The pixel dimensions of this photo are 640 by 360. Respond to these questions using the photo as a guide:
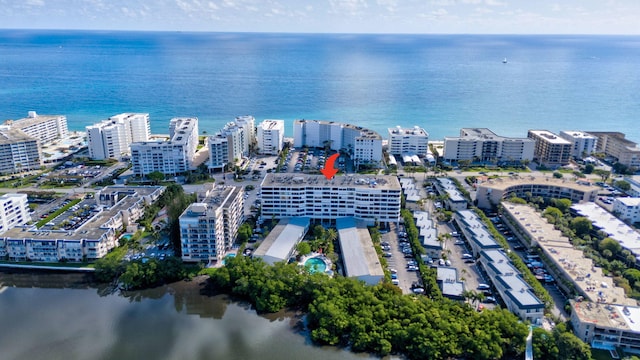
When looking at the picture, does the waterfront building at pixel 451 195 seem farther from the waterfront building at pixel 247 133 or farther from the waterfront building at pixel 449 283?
the waterfront building at pixel 247 133

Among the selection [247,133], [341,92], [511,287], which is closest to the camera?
[511,287]

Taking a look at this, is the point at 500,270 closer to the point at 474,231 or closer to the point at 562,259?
the point at 562,259

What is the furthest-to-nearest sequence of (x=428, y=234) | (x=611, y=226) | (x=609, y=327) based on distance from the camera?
1. (x=611, y=226)
2. (x=428, y=234)
3. (x=609, y=327)

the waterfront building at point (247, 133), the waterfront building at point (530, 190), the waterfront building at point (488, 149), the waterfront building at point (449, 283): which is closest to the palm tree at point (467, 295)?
the waterfront building at point (449, 283)

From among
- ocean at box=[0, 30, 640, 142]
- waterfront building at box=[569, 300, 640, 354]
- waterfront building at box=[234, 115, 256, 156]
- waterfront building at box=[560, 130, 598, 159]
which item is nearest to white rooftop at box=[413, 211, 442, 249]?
waterfront building at box=[569, 300, 640, 354]

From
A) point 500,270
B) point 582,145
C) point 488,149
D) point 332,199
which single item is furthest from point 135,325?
point 582,145

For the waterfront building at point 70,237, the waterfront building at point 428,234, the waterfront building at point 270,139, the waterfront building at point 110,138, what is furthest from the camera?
the waterfront building at point 270,139

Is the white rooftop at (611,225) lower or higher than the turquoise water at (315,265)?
higher
